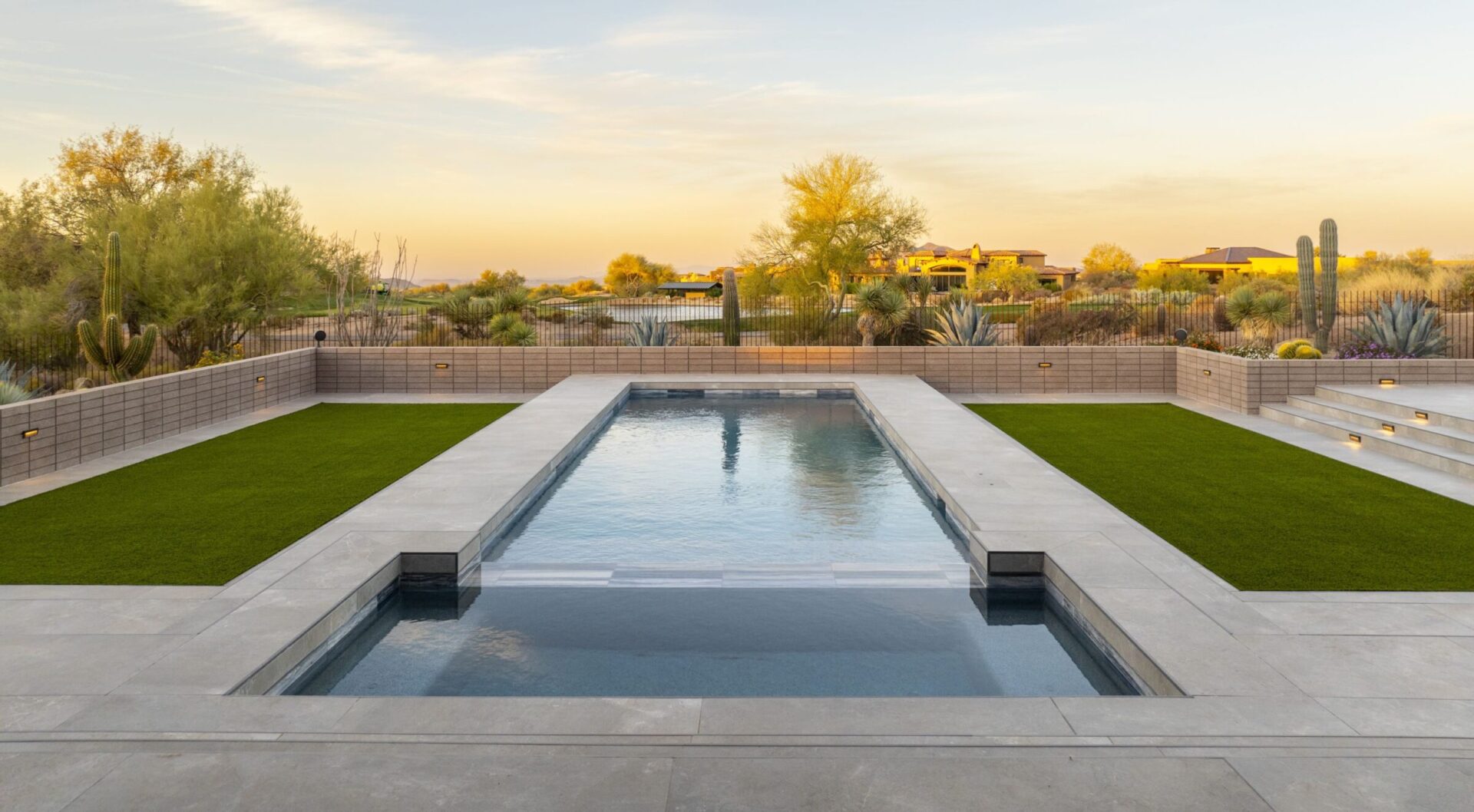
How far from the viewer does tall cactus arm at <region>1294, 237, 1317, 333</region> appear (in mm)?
14891

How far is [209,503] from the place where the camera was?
6.94 metres

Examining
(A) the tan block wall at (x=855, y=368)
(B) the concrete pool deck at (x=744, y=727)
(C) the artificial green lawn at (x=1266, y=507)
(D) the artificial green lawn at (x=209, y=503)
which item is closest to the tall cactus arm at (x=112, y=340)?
(A) the tan block wall at (x=855, y=368)

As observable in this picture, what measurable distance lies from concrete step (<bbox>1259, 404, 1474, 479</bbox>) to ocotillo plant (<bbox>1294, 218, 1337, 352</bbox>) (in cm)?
358

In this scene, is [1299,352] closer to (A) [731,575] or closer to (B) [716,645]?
(A) [731,575]

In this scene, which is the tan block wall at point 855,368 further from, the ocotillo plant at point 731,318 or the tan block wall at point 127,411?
the ocotillo plant at point 731,318

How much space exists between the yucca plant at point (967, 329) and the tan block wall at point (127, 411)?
927cm

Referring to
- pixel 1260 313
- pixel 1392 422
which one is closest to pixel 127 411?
pixel 1392 422

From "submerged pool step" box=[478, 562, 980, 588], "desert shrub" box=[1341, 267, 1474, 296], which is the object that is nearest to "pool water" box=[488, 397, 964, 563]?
"submerged pool step" box=[478, 562, 980, 588]

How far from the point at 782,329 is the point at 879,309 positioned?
1.80 metres

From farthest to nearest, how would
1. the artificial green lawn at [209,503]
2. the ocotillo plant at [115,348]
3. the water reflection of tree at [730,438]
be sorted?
the ocotillo plant at [115,348]
the water reflection of tree at [730,438]
the artificial green lawn at [209,503]

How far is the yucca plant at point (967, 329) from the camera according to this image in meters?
15.4

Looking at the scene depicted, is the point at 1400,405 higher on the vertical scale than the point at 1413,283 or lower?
lower

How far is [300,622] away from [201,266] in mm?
14498

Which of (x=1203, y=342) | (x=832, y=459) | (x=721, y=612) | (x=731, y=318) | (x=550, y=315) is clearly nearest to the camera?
(x=721, y=612)
